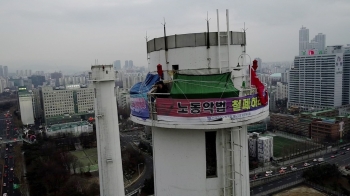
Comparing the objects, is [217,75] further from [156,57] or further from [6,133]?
[6,133]

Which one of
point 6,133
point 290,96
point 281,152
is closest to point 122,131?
point 6,133

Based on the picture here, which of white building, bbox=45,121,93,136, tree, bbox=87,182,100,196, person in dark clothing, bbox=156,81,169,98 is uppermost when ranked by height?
person in dark clothing, bbox=156,81,169,98

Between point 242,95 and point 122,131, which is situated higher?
point 242,95

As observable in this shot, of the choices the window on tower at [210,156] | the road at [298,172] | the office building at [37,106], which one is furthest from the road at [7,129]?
the window on tower at [210,156]

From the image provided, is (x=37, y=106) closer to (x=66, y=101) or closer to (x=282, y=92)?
(x=66, y=101)

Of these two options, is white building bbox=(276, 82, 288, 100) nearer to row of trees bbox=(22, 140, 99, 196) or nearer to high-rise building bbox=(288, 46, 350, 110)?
high-rise building bbox=(288, 46, 350, 110)

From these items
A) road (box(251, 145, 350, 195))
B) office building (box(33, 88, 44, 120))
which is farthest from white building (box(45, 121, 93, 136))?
road (box(251, 145, 350, 195))

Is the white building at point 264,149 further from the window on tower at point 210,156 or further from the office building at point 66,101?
the office building at point 66,101
